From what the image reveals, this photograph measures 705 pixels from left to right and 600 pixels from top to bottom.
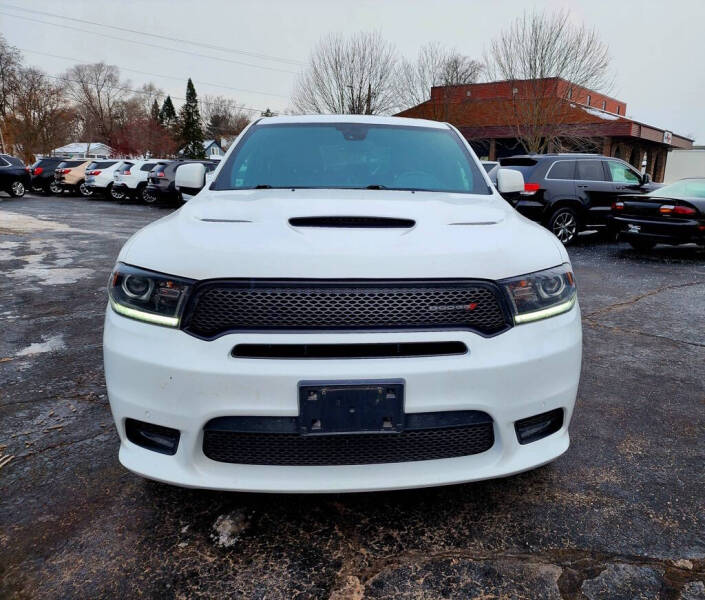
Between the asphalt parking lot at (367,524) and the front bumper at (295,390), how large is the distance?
1.05 feet

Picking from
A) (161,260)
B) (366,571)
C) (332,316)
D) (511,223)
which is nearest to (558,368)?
(511,223)

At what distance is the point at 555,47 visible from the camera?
23359 millimetres

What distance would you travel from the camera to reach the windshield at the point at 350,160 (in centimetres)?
276

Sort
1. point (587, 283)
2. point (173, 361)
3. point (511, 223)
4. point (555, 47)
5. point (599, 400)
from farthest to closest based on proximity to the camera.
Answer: point (555, 47), point (587, 283), point (599, 400), point (511, 223), point (173, 361)

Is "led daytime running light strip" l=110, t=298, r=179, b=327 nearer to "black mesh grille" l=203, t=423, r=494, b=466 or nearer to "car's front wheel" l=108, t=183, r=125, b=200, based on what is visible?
"black mesh grille" l=203, t=423, r=494, b=466

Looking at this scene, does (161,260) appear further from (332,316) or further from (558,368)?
(558,368)

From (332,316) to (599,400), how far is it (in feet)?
7.23

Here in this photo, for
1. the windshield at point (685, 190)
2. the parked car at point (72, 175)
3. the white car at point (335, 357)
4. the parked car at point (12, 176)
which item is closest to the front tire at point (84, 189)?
the parked car at point (72, 175)

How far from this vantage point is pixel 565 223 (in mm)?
9656

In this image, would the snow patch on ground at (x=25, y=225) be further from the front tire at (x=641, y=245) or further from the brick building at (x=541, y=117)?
the brick building at (x=541, y=117)

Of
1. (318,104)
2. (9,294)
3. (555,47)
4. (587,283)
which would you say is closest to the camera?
(9,294)

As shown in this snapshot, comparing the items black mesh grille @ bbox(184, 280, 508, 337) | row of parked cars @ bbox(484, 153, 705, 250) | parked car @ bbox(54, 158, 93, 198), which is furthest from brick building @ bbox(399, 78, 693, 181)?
black mesh grille @ bbox(184, 280, 508, 337)

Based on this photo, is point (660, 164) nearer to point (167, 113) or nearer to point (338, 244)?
point (338, 244)

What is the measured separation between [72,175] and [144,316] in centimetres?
2432
